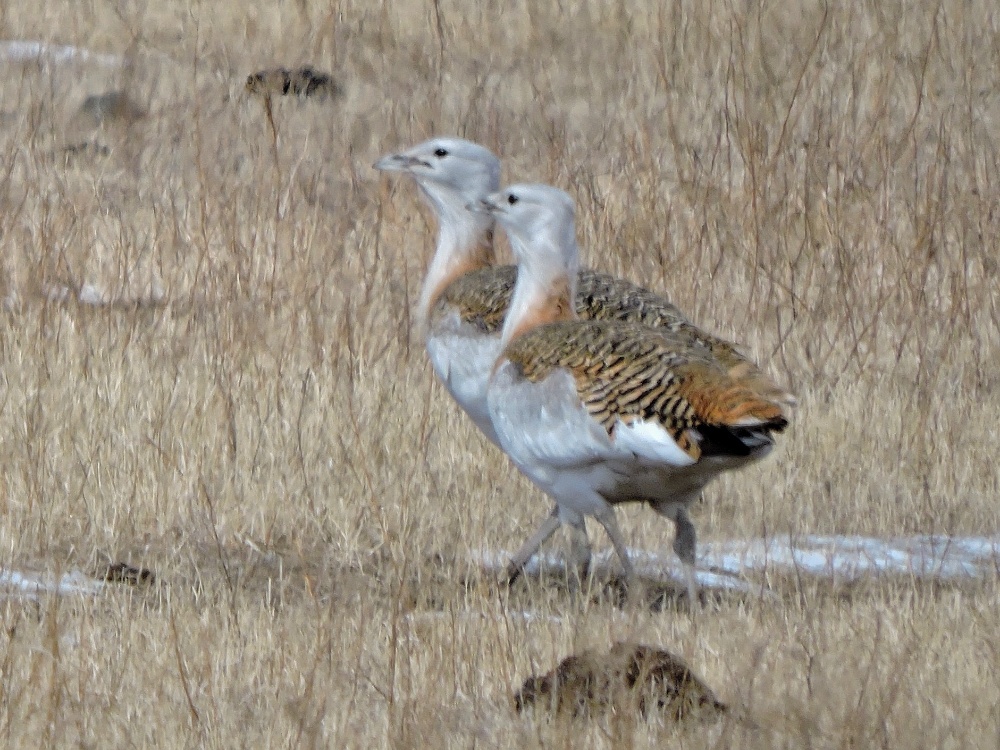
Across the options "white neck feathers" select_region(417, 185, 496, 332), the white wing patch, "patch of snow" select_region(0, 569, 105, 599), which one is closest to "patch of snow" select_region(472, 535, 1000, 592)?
the white wing patch

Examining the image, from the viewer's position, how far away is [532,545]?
3992 millimetres

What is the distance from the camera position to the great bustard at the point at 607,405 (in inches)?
135

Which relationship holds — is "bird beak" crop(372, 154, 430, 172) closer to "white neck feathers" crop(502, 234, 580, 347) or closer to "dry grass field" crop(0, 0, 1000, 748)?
"dry grass field" crop(0, 0, 1000, 748)

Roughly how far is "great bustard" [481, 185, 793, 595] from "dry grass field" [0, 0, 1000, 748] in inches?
10.4

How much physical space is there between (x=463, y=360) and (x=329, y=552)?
645mm

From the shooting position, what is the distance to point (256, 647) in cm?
327

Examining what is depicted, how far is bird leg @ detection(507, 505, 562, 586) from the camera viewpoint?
3934 millimetres

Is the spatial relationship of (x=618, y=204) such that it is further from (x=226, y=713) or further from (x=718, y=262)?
(x=226, y=713)

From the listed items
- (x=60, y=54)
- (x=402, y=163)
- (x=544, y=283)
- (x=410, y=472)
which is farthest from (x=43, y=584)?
(x=60, y=54)

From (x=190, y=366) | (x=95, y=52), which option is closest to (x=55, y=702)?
(x=190, y=366)

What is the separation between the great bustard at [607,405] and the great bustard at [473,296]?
14 cm

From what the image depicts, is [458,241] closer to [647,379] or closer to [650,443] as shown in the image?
[647,379]

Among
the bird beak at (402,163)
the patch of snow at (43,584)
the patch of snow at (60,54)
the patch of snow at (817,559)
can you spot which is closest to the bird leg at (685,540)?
the patch of snow at (817,559)

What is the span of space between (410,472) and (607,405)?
0.89 metres
